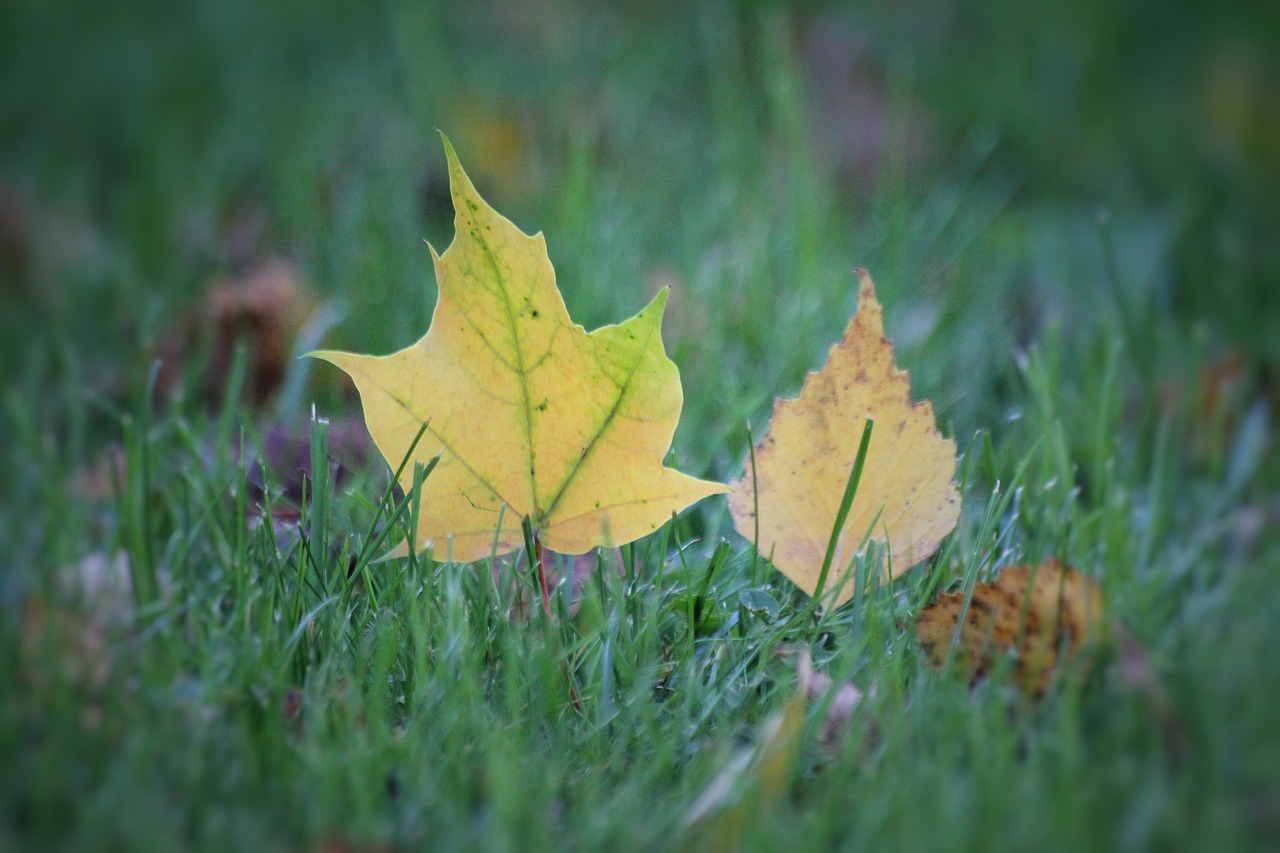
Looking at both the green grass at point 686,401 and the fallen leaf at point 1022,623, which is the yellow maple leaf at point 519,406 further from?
the fallen leaf at point 1022,623

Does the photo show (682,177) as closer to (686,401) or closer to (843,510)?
(686,401)

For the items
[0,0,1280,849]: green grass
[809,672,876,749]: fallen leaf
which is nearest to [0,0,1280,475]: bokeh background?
[0,0,1280,849]: green grass

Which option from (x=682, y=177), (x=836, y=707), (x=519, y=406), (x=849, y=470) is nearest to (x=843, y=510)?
(x=849, y=470)

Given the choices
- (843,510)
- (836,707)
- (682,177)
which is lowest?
(836,707)

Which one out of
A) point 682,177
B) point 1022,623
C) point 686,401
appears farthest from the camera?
point 682,177

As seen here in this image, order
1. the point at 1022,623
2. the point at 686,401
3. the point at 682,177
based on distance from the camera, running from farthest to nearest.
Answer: the point at 682,177 → the point at 686,401 → the point at 1022,623

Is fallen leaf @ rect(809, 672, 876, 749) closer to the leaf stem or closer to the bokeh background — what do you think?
the leaf stem

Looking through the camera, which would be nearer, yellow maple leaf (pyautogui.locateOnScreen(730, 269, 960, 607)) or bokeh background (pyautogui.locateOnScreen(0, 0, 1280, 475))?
yellow maple leaf (pyautogui.locateOnScreen(730, 269, 960, 607))
